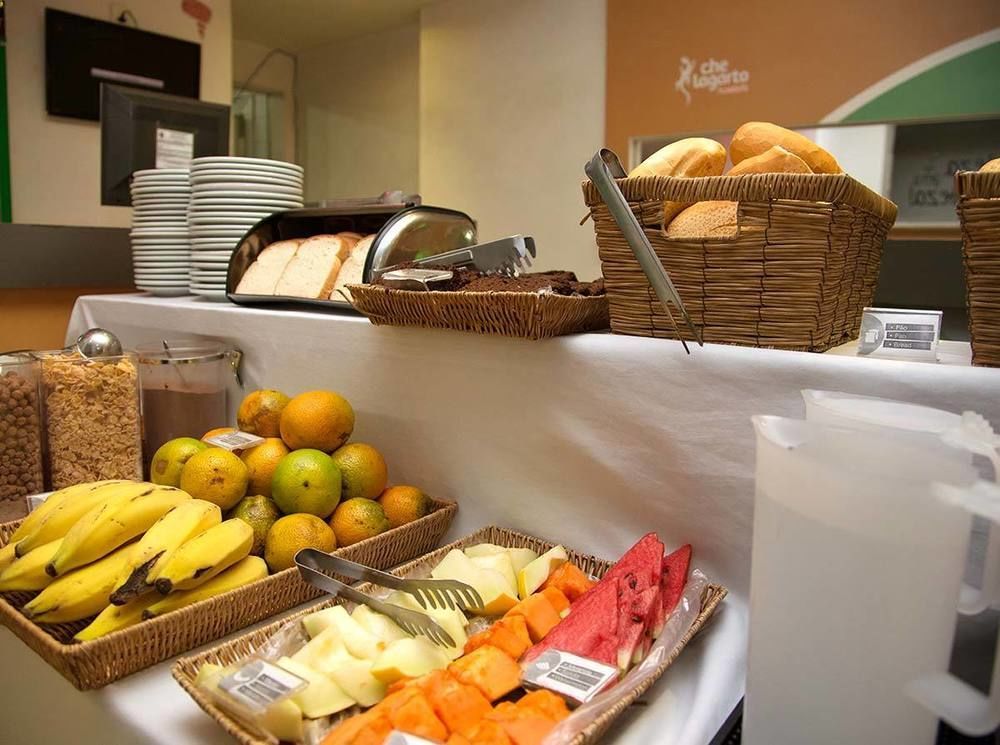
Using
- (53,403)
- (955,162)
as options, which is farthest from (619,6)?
(53,403)

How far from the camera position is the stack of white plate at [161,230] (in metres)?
1.69

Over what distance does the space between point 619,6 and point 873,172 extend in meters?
1.28

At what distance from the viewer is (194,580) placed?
0.76 metres

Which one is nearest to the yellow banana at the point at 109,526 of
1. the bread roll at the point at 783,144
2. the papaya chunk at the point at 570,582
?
the papaya chunk at the point at 570,582

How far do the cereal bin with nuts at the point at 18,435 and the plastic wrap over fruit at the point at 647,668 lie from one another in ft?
3.01

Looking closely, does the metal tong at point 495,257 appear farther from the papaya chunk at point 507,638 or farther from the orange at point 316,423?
the papaya chunk at point 507,638

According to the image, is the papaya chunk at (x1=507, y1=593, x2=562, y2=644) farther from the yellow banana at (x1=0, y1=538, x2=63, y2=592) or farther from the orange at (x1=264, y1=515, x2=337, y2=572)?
the yellow banana at (x1=0, y1=538, x2=63, y2=592)

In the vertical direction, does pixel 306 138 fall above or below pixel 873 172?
above

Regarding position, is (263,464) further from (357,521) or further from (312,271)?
(312,271)

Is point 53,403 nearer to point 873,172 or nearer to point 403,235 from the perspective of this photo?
point 403,235

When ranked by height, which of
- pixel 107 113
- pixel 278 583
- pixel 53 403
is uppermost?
pixel 107 113

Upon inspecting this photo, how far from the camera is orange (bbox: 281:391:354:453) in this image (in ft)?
3.28

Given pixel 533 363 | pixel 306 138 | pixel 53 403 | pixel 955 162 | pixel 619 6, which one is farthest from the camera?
pixel 306 138

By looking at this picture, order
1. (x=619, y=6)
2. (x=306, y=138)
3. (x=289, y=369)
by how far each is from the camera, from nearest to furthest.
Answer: (x=289, y=369) → (x=619, y=6) → (x=306, y=138)
